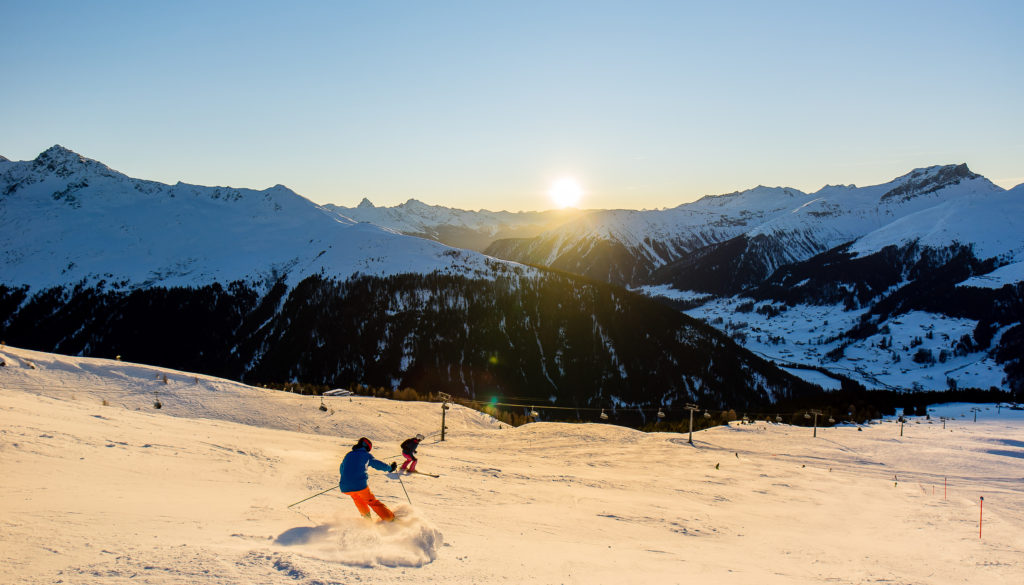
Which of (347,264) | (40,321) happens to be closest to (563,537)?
(347,264)

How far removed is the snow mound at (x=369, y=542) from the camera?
9.26 m

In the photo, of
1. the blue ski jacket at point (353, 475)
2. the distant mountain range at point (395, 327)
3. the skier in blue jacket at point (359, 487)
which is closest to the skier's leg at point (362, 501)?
the skier in blue jacket at point (359, 487)

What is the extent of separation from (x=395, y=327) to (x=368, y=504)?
147 metres

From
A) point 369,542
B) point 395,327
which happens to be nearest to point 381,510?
point 369,542

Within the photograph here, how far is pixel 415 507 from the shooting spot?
13234mm

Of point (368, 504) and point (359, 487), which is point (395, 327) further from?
point (359, 487)

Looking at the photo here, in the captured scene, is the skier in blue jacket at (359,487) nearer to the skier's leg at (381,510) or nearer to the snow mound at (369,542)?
the skier's leg at (381,510)

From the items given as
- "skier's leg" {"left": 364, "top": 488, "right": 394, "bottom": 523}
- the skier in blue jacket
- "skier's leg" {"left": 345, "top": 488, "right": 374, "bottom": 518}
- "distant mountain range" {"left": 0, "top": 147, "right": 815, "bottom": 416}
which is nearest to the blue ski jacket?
the skier in blue jacket

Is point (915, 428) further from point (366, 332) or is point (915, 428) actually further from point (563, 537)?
point (366, 332)

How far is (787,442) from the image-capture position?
127 feet

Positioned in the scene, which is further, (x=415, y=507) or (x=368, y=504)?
(x=415, y=507)

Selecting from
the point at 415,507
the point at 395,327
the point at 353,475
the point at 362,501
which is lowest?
the point at 415,507

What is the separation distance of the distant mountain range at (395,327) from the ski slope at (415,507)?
121m

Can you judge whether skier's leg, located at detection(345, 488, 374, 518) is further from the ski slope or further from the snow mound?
the ski slope
